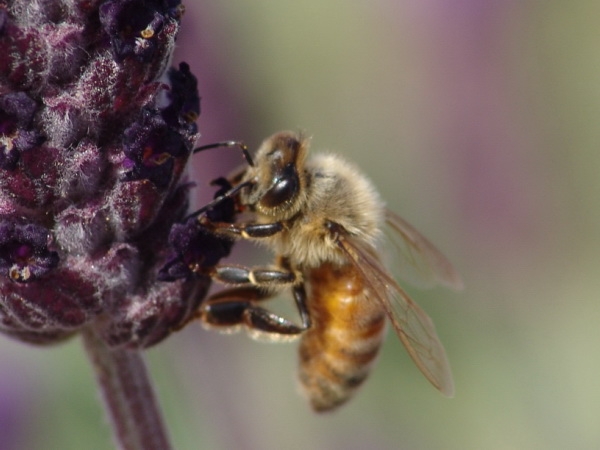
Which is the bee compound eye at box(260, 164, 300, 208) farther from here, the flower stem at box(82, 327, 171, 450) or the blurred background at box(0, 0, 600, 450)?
the blurred background at box(0, 0, 600, 450)

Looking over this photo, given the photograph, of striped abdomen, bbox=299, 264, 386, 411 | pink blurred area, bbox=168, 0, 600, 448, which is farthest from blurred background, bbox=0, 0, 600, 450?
striped abdomen, bbox=299, 264, 386, 411

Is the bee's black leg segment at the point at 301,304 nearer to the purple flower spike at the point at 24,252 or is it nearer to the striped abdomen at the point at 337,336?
the striped abdomen at the point at 337,336

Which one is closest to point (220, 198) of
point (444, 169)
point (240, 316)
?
point (240, 316)

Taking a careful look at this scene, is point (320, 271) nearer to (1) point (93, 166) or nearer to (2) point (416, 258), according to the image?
(2) point (416, 258)

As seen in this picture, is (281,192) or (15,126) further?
(281,192)

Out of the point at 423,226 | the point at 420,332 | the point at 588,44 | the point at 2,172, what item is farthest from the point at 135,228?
the point at 588,44

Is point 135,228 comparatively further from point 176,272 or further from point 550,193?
point 550,193

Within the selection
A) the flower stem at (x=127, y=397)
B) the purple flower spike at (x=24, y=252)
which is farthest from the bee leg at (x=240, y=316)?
the purple flower spike at (x=24, y=252)
